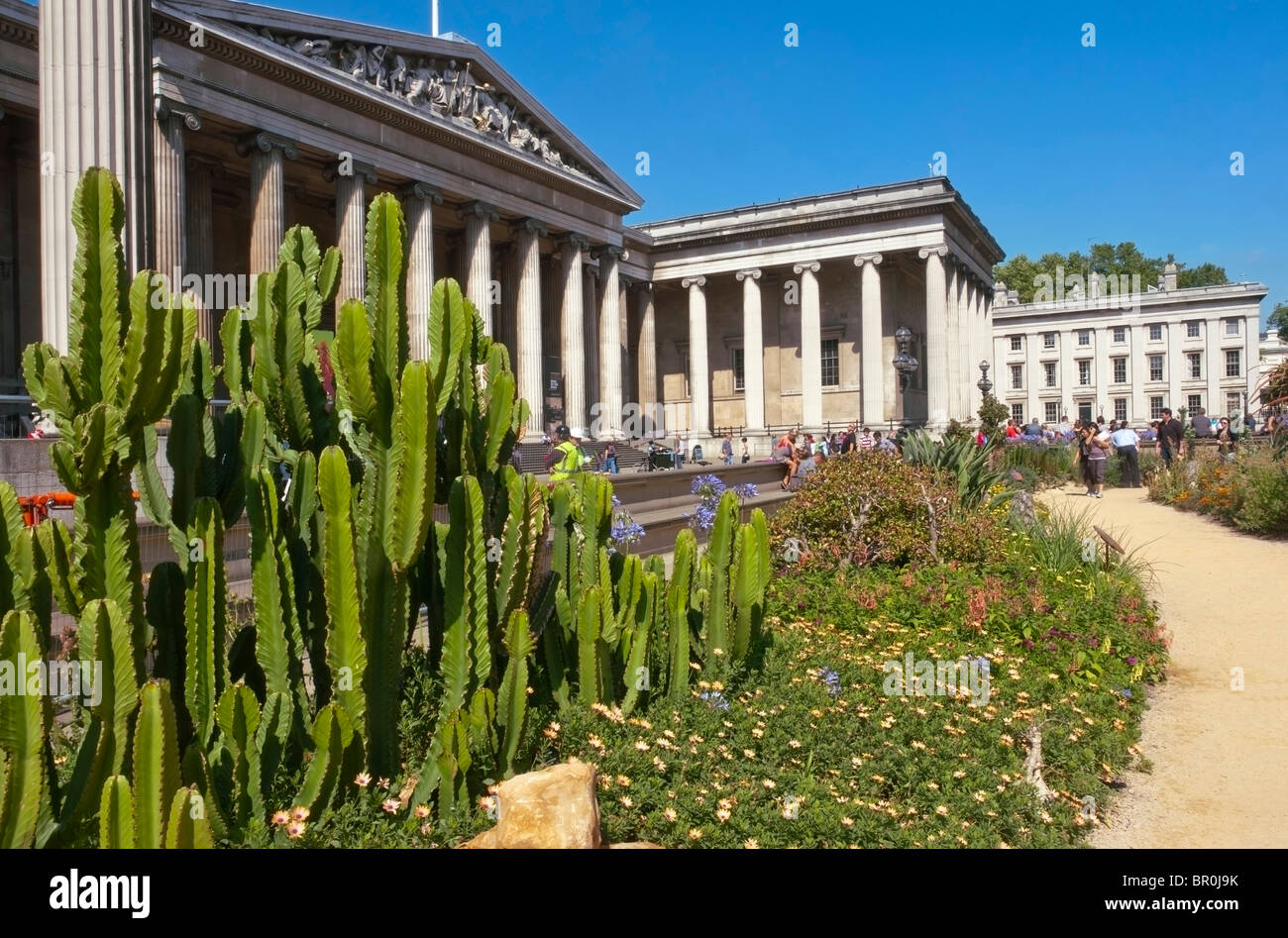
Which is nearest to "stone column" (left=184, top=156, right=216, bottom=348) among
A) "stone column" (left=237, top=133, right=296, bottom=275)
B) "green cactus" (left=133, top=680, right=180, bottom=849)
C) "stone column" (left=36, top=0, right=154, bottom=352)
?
"stone column" (left=237, top=133, right=296, bottom=275)

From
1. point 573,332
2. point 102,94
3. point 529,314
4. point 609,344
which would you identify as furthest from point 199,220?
point 102,94

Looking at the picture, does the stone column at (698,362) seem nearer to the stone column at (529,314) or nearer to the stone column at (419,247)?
the stone column at (529,314)

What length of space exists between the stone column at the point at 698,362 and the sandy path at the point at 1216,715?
1164 inches

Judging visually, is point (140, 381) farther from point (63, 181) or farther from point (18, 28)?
point (18, 28)

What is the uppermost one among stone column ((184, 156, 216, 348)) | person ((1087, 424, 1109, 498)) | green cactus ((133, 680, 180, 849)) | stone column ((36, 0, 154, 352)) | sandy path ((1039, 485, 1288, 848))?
stone column ((184, 156, 216, 348))

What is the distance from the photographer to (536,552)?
15.0ft

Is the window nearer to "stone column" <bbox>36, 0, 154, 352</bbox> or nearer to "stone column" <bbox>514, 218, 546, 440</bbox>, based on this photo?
"stone column" <bbox>514, 218, 546, 440</bbox>

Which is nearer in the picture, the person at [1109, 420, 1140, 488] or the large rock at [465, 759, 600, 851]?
the large rock at [465, 759, 600, 851]

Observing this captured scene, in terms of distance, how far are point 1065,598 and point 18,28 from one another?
71.6 feet

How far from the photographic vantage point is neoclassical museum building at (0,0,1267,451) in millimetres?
9039

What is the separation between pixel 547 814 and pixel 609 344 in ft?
106

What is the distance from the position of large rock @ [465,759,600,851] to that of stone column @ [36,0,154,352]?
5.91 meters

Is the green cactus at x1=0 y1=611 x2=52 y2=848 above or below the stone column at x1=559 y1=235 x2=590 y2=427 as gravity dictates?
below

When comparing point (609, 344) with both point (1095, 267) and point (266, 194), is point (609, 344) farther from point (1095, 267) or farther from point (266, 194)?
point (1095, 267)
